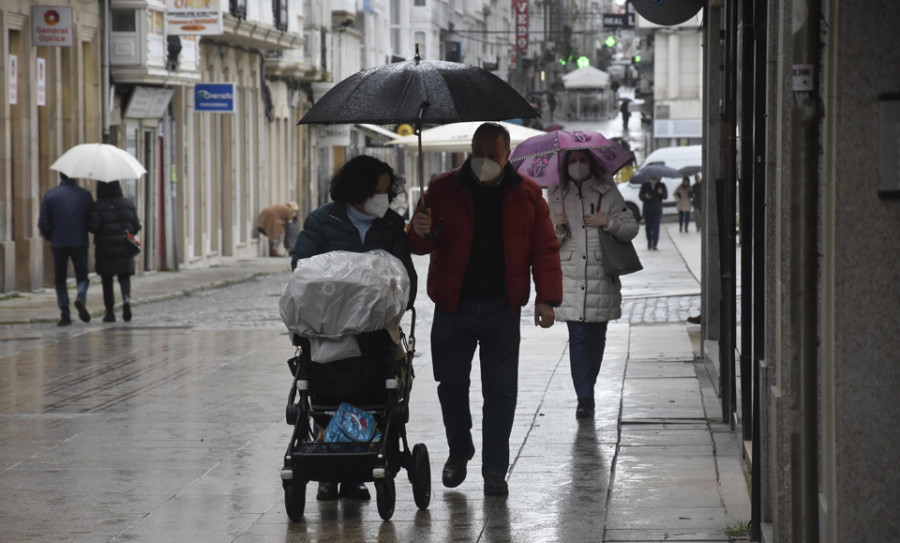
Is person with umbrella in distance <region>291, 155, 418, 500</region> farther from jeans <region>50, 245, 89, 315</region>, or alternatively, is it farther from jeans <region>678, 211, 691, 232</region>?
jeans <region>678, 211, 691, 232</region>

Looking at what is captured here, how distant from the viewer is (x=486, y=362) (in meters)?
7.82

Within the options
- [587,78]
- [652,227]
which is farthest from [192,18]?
[587,78]

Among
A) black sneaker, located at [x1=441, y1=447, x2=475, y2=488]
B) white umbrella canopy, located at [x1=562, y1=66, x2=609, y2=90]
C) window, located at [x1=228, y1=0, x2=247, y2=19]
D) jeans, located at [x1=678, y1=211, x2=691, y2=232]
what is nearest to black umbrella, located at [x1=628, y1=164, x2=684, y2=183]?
jeans, located at [x1=678, y1=211, x2=691, y2=232]

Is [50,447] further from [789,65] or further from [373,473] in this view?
[789,65]

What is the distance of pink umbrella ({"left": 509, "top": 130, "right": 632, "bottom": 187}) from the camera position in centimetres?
1016

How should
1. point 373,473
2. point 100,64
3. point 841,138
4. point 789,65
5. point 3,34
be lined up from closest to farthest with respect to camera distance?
point 841,138 < point 789,65 < point 373,473 < point 3,34 < point 100,64

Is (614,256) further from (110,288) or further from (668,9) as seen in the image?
(110,288)

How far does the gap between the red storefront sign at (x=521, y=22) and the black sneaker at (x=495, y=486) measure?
92.3m

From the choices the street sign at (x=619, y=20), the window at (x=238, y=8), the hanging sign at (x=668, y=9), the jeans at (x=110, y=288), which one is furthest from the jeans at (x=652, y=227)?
the street sign at (x=619, y=20)

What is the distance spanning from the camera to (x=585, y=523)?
23.4 ft

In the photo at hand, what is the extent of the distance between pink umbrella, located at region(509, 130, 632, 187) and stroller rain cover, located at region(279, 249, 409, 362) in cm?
337

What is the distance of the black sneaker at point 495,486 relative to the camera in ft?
25.5

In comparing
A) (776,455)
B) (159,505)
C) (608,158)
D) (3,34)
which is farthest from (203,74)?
(776,455)

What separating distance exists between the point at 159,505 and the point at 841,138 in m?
4.24
